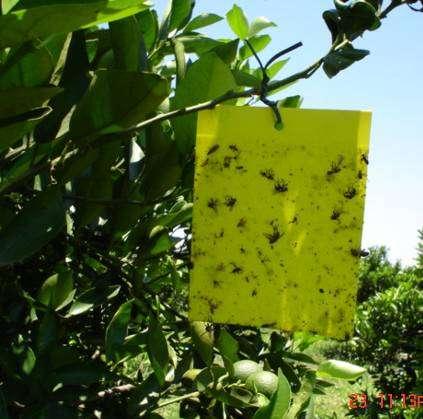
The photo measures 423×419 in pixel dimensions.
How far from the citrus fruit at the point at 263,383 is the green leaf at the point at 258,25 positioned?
2.14 feet

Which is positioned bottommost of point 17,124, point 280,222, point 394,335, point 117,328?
point 394,335

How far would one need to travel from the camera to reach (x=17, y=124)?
52cm

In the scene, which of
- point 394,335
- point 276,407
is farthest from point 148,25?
point 394,335

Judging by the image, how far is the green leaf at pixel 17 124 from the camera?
0.51 metres

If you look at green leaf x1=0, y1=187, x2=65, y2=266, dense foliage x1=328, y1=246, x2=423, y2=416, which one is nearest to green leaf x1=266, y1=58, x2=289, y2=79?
green leaf x1=0, y1=187, x2=65, y2=266

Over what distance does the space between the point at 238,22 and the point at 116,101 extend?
633 millimetres

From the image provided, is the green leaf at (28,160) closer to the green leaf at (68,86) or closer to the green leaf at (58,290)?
the green leaf at (68,86)

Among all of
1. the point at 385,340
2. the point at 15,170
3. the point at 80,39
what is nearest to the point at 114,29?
the point at 80,39

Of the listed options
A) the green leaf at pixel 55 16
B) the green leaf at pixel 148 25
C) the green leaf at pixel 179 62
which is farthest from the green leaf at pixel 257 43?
the green leaf at pixel 55 16

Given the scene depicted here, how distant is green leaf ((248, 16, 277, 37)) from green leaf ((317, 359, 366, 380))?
60 centimetres

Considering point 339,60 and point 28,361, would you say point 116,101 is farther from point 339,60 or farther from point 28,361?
point 28,361
